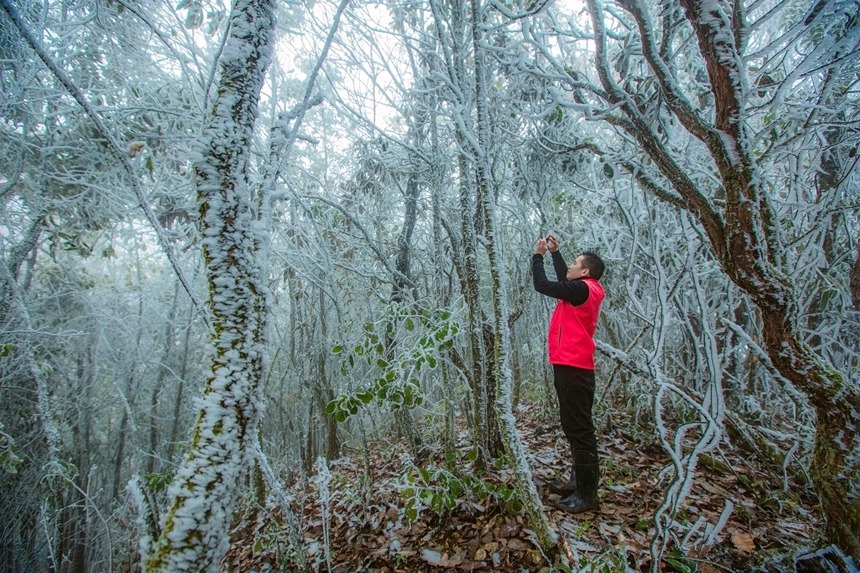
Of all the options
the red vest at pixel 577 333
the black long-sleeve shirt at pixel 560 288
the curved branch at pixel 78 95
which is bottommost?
the red vest at pixel 577 333

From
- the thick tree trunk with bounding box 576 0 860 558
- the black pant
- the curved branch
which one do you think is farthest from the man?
the curved branch

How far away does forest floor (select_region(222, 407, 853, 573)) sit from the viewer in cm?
199

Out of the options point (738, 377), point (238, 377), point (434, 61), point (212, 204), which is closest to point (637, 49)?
point (434, 61)

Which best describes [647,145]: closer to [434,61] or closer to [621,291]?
[434,61]

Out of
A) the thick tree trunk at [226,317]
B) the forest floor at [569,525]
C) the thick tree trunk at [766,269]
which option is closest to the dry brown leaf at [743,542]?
the forest floor at [569,525]

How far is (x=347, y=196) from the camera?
14.0ft

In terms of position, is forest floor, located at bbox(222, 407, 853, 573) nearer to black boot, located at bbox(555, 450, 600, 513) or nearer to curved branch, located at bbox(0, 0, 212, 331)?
black boot, located at bbox(555, 450, 600, 513)

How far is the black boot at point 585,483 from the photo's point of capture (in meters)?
2.60

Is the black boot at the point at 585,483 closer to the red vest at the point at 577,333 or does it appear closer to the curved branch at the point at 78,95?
the red vest at the point at 577,333

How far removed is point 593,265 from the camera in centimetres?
288

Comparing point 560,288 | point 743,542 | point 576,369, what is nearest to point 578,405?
point 576,369

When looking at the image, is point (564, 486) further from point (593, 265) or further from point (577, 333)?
point (593, 265)

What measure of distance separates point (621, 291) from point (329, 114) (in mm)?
5007

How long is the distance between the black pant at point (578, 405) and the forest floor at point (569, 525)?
0.53 metres
